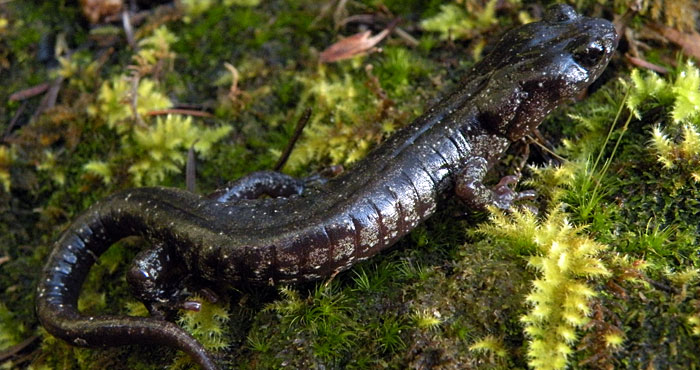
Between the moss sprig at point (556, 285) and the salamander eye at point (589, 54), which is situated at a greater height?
the salamander eye at point (589, 54)

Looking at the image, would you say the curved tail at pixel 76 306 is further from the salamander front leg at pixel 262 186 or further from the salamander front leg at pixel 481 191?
the salamander front leg at pixel 481 191

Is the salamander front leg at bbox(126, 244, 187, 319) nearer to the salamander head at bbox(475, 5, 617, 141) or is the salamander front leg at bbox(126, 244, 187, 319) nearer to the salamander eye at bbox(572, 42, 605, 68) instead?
the salamander head at bbox(475, 5, 617, 141)

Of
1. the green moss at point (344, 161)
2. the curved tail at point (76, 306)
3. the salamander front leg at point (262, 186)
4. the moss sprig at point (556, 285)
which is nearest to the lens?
the moss sprig at point (556, 285)

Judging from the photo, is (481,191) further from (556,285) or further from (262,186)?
(262,186)

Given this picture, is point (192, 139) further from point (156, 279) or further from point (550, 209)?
point (550, 209)


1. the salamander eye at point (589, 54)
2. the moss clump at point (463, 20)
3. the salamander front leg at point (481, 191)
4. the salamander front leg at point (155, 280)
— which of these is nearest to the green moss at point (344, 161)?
the moss clump at point (463, 20)

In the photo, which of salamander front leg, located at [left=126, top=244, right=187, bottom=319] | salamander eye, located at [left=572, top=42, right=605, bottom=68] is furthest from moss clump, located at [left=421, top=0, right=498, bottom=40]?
salamander front leg, located at [left=126, top=244, right=187, bottom=319]

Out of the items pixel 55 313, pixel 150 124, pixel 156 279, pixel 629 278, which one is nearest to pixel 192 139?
pixel 150 124
